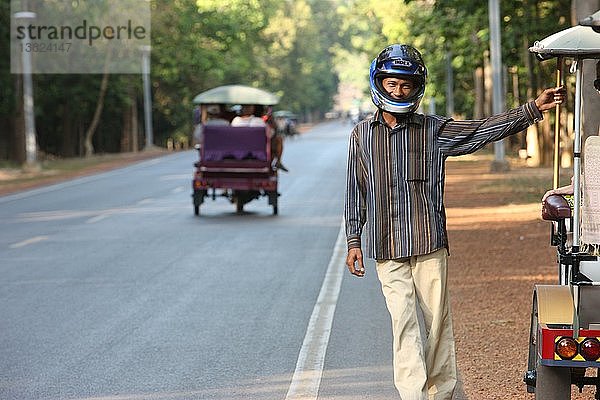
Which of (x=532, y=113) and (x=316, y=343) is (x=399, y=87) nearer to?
(x=532, y=113)

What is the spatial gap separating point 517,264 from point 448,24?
1493 cm

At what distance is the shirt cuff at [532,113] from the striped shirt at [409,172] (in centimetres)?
14

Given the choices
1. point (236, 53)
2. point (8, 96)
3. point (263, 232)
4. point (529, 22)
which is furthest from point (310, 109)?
point (263, 232)

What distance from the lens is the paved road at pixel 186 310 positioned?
8.52 meters

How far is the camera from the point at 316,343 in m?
9.89

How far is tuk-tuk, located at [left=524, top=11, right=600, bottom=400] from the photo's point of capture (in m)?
5.68

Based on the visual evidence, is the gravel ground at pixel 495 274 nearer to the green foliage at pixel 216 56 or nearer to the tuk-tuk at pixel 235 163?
the tuk-tuk at pixel 235 163

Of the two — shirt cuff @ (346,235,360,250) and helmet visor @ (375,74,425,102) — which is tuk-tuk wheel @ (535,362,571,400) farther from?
helmet visor @ (375,74,425,102)

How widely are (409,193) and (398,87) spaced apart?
56 cm

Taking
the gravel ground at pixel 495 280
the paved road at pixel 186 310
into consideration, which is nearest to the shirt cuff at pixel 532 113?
the gravel ground at pixel 495 280

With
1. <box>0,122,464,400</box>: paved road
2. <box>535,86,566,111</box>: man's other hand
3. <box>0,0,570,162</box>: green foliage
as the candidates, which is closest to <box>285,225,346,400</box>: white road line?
<box>0,122,464,400</box>: paved road

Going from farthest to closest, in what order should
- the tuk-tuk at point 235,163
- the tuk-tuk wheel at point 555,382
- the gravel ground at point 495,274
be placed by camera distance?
the tuk-tuk at point 235,163 → the gravel ground at point 495,274 → the tuk-tuk wheel at point 555,382

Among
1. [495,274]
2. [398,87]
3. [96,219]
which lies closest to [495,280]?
[495,274]

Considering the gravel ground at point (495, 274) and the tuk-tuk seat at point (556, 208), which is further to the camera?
the gravel ground at point (495, 274)
